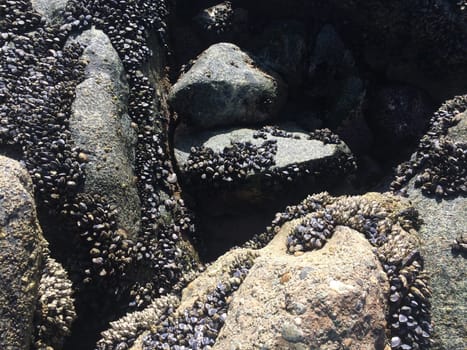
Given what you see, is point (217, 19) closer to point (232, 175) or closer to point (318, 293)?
point (232, 175)

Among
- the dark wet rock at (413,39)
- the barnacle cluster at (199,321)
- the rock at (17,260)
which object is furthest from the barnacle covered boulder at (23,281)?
the dark wet rock at (413,39)

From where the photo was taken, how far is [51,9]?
6602mm

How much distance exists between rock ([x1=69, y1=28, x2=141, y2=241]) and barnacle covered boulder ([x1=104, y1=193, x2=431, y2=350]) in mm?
1403

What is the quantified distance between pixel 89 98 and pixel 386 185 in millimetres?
3984

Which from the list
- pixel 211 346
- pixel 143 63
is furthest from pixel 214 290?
pixel 143 63

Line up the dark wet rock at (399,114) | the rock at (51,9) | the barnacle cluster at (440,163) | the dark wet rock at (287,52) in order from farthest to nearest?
1. the dark wet rock at (287,52)
2. the dark wet rock at (399,114)
3. the rock at (51,9)
4. the barnacle cluster at (440,163)

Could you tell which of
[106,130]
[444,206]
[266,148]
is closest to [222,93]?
[266,148]

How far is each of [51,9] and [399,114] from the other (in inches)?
206

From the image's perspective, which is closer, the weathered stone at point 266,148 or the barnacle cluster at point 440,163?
the barnacle cluster at point 440,163

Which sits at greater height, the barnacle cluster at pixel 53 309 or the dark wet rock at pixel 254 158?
the dark wet rock at pixel 254 158

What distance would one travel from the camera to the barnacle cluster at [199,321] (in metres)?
4.38

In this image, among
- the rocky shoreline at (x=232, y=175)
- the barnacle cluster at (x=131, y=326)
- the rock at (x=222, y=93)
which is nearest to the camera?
the rocky shoreline at (x=232, y=175)

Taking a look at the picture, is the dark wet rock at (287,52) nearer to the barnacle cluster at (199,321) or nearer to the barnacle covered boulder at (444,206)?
the barnacle covered boulder at (444,206)

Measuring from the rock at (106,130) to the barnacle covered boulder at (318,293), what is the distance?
1403 millimetres
